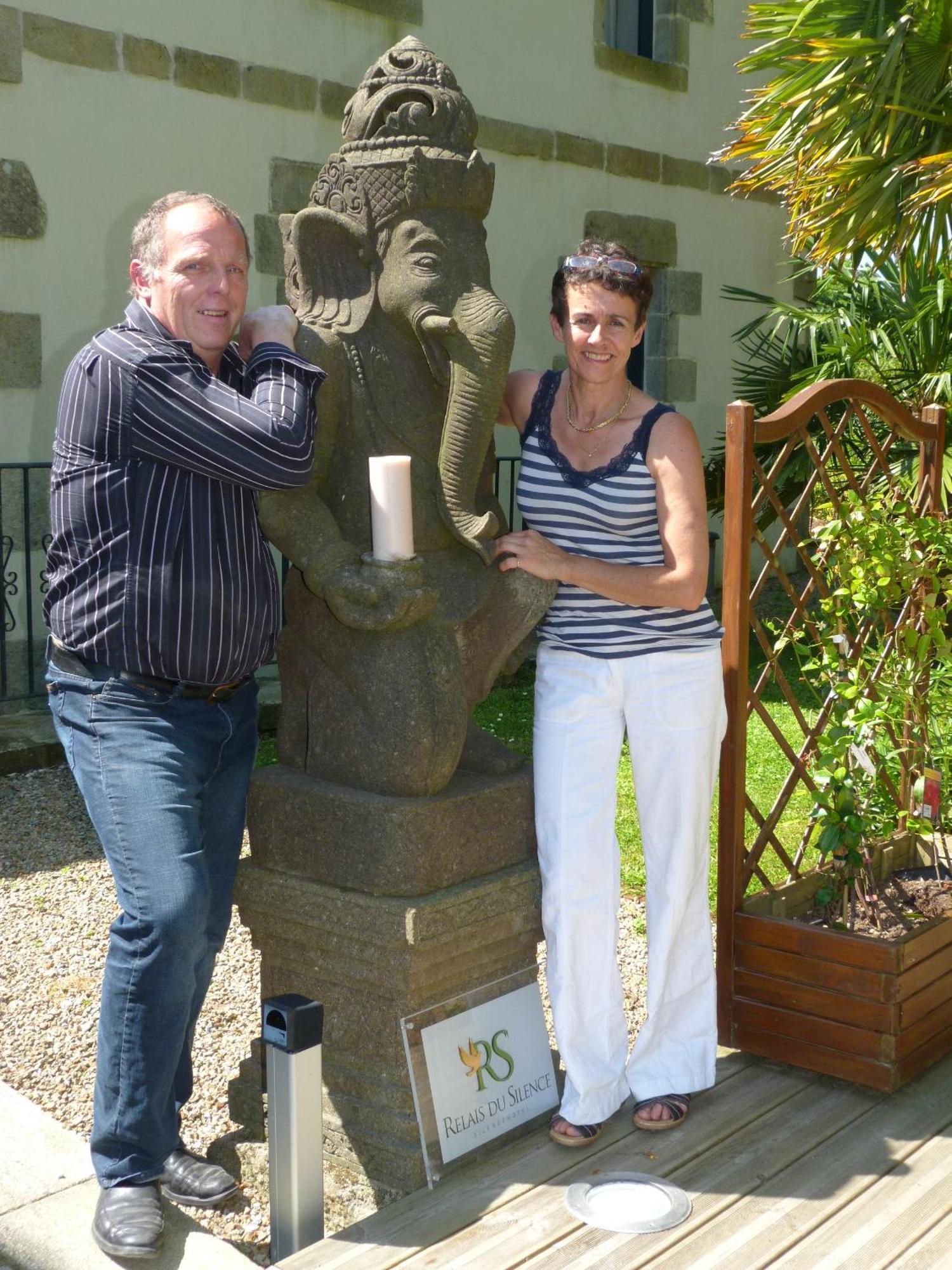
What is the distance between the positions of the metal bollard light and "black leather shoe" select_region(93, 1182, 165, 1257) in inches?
8.4

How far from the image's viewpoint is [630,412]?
2881mm

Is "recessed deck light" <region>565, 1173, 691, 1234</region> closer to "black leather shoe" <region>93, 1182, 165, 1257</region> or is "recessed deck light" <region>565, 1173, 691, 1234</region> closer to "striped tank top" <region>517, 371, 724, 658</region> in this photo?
"black leather shoe" <region>93, 1182, 165, 1257</region>

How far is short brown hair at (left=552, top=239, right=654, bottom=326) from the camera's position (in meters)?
2.79

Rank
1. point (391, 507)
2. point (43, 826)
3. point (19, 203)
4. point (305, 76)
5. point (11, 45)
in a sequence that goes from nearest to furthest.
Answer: point (391, 507), point (43, 826), point (11, 45), point (19, 203), point (305, 76)

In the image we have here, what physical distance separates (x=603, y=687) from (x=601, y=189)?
8.05 m

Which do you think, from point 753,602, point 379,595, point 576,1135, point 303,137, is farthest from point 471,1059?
point 303,137

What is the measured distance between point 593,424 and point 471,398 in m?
0.30

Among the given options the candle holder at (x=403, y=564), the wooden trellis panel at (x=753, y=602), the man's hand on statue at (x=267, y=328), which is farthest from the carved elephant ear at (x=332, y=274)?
the wooden trellis panel at (x=753, y=602)

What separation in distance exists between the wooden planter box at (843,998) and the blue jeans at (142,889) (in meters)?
1.42

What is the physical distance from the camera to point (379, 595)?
2670 mm

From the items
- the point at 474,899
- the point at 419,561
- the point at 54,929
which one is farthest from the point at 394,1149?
the point at 54,929

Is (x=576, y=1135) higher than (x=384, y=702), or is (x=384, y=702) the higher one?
(x=384, y=702)

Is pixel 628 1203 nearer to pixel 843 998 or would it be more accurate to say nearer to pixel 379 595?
pixel 843 998

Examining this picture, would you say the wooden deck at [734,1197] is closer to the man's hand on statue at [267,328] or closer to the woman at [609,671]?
the woman at [609,671]
